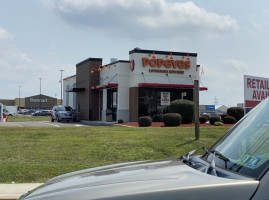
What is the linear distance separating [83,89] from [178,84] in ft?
43.2

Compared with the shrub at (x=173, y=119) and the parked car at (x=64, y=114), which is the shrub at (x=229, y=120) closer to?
the shrub at (x=173, y=119)

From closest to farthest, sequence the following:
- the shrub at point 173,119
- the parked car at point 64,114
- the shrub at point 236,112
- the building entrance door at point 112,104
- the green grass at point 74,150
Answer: the green grass at point 74,150, the shrub at point 173,119, the shrub at point 236,112, the building entrance door at point 112,104, the parked car at point 64,114

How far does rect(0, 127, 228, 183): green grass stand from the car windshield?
22.1 ft

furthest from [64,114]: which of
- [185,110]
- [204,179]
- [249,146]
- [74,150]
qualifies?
[204,179]

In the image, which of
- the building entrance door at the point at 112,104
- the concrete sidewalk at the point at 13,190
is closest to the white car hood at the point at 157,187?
the concrete sidewalk at the point at 13,190

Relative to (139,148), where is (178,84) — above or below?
above

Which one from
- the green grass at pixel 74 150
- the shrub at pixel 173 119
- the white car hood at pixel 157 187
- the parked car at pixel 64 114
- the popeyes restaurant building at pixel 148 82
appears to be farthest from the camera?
the parked car at pixel 64 114

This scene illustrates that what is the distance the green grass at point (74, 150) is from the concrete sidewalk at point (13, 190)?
1.77ft

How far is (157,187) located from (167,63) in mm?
32728

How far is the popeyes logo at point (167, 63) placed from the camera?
33906 millimetres

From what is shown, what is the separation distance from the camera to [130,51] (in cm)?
3444

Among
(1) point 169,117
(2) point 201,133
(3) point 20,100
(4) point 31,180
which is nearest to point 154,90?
(1) point 169,117

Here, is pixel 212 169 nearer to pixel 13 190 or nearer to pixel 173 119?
pixel 13 190

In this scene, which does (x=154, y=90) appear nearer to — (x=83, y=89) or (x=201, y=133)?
(x=83, y=89)
